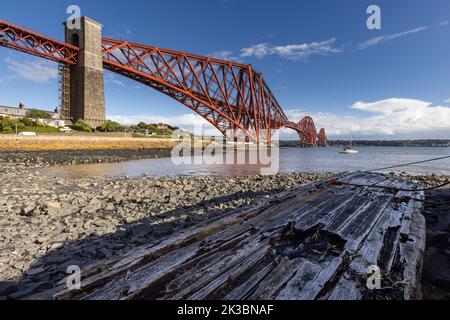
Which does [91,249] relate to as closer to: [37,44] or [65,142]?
[65,142]

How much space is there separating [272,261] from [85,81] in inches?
1797

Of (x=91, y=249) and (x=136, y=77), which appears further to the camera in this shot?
(x=136, y=77)

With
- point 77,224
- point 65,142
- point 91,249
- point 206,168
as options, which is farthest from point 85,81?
point 91,249

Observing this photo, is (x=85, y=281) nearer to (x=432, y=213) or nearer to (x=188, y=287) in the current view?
(x=188, y=287)

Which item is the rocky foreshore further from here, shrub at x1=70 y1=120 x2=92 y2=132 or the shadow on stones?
shrub at x1=70 y1=120 x2=92 y2=132

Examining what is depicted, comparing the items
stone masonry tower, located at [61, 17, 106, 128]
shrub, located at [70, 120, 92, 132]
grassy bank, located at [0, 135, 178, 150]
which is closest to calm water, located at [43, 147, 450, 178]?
grassy bank, located at [0, 135, 178, 150]

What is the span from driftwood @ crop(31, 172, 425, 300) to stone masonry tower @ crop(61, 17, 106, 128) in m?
43.7

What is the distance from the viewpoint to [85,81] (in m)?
39.1

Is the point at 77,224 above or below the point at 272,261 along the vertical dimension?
below

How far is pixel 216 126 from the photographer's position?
61000 mm

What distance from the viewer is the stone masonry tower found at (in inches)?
1549
